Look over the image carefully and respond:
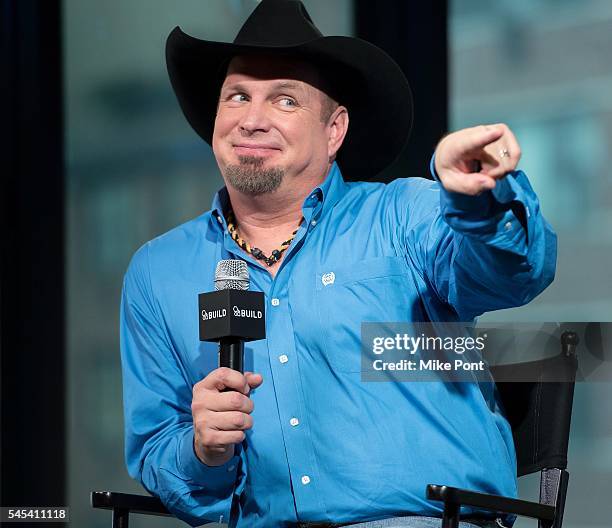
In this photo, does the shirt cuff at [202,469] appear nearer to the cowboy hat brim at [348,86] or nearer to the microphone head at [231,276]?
the microphone head at [231,276]

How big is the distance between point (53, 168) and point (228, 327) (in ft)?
5.94

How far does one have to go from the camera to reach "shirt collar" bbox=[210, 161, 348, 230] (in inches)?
87.6

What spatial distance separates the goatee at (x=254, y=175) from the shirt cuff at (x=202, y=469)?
49 cm

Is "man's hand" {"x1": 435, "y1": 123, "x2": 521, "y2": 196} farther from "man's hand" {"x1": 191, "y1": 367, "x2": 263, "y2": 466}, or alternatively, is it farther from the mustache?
the mustache

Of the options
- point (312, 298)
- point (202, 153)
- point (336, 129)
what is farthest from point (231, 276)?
point (202, 153)

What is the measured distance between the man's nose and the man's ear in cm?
18

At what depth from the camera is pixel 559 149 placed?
2682mm

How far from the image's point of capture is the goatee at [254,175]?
2219 mm

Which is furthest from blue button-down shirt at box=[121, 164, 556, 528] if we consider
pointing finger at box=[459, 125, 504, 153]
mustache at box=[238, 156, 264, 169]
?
pointing finger at box=[459, 125, 504, 153]

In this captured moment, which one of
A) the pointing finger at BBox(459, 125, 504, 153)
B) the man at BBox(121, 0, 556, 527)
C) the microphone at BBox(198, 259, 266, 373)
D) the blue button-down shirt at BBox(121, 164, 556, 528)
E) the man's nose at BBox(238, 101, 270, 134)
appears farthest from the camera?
the man's nose at BBox(238, 101, 270, 134)

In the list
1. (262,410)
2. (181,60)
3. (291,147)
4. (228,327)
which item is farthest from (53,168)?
(228,327)

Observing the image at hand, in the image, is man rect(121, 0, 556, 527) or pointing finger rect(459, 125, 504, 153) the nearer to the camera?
pointing finger rect(459, 125, 504, 153)

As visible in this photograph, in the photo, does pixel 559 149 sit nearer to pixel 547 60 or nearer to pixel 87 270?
pixel 547 60

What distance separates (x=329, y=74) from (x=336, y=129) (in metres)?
0.12
